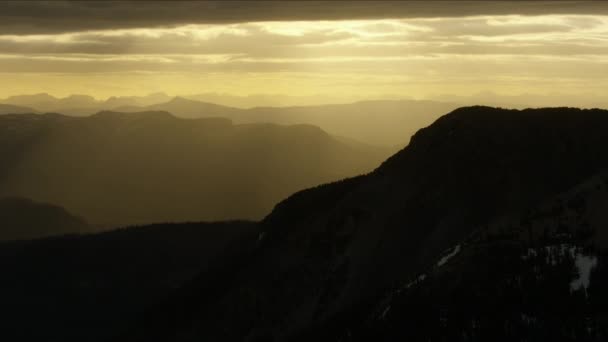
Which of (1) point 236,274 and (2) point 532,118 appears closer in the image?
(2) point 532,118

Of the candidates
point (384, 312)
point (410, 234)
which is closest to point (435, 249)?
point (410, 234)

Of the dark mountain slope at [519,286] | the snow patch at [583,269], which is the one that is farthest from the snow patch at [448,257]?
the snow patch at [583,269]

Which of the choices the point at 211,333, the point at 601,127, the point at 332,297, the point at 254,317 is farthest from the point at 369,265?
the point at 601,127

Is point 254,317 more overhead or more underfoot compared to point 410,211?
more underfoot

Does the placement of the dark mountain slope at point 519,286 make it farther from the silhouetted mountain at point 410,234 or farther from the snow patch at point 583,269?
the silhouetted mountain at point 410,234

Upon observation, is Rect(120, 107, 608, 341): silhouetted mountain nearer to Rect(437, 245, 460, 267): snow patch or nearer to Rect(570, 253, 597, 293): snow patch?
Rect(437, 245, 460, 267): snow patch

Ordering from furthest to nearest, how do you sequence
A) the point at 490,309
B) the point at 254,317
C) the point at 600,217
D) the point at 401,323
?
the point at 254,317
the point at 600,217
the point at 401,323
the point at 490,309

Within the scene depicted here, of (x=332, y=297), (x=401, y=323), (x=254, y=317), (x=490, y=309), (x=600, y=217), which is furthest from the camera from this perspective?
(x=254, y=317)

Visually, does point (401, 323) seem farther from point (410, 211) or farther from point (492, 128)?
point (492, 128)
